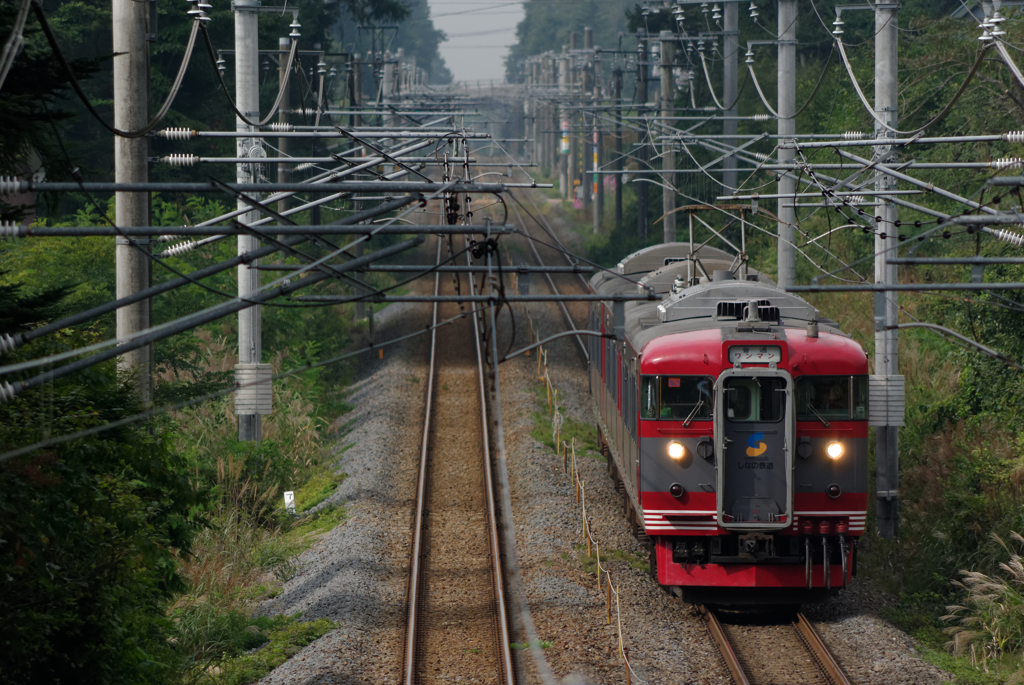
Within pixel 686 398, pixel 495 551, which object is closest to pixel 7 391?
pixel 686 398

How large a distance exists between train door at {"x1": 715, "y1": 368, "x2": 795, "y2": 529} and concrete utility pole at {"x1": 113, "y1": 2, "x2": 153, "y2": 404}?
608cm

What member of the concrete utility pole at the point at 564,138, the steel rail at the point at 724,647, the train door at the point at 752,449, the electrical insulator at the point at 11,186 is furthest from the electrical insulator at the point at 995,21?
the concrete utility pole at the point at 564,138

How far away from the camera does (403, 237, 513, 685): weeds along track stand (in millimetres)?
12719

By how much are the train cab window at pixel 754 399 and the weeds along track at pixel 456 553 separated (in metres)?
3.61

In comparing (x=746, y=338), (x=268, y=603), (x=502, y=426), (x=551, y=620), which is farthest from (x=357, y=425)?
(x=746, y=338)

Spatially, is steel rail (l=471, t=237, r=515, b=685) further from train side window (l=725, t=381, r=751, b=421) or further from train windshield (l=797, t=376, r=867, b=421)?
train windshield (l=797, t=376, r=867, b=421)

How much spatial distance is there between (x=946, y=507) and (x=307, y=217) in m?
24.3

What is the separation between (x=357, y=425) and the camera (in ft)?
79.0

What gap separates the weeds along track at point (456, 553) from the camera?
12.7 metres

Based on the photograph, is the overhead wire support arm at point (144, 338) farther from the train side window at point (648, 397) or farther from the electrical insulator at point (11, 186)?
the train side window at point (648, 397)

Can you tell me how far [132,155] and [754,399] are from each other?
22.8 feet

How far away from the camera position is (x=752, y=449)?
41.7 ft

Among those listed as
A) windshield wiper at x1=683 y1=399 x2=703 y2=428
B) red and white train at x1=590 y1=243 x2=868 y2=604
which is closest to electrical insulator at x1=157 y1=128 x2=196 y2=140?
red and white train at x1=590 y1=243 x2=868 y2=604

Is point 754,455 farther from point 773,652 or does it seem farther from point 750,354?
point 773,652
